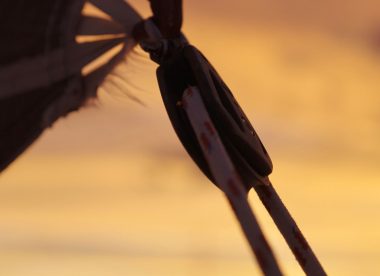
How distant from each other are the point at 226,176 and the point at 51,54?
117 cm

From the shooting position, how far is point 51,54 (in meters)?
3.99

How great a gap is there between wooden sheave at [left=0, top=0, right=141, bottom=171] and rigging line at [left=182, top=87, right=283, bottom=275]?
0.54 metres

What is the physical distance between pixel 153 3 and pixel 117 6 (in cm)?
20

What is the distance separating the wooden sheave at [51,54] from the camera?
3984 millimetres

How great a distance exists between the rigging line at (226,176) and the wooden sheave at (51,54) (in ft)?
1.78

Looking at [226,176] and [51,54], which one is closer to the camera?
[226,176]

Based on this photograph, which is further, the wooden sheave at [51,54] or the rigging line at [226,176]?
the wooden sheave at [51,54]

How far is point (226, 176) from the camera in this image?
3631 mm

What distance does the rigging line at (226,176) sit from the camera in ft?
11.3

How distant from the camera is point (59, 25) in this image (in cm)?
398

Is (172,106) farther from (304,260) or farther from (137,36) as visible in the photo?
(304,260)

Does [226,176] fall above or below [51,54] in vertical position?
below

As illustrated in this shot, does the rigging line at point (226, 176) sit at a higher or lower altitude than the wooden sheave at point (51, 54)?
lower

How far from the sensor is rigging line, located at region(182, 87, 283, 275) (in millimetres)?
3449
